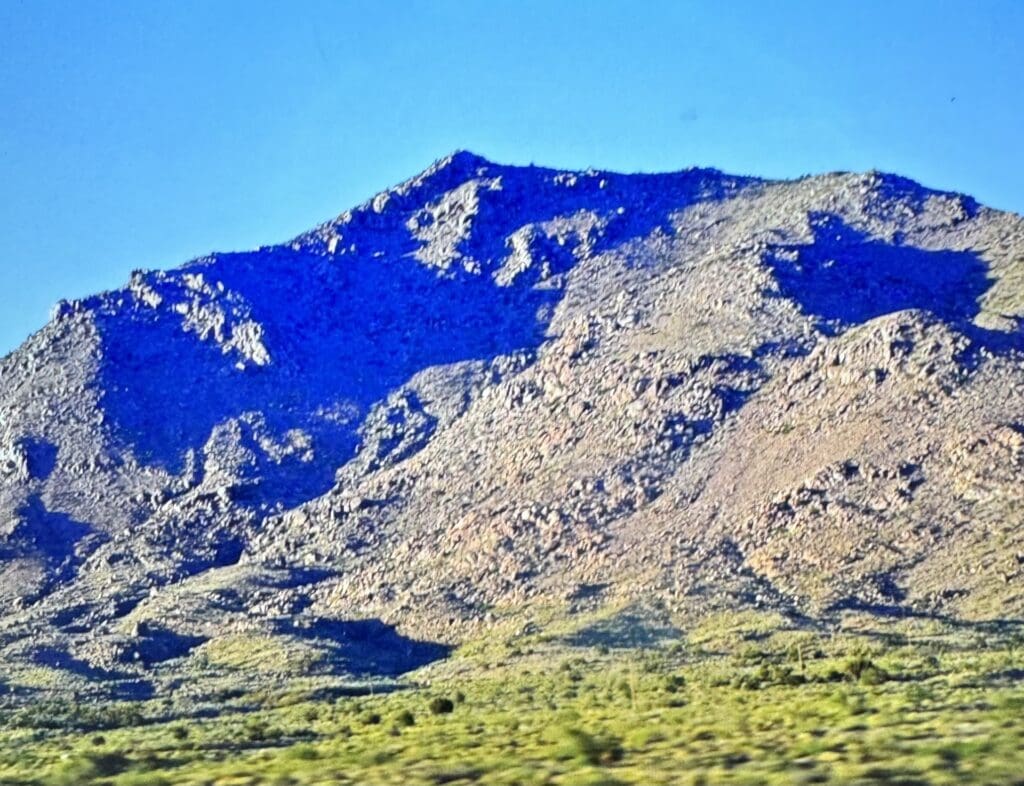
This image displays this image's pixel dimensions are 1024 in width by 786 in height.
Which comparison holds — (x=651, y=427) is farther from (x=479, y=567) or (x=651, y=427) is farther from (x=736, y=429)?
(x=479, y=567)

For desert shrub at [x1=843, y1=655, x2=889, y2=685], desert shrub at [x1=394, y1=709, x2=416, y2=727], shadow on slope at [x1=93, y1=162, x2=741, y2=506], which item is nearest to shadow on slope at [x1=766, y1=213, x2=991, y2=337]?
shadow on slope at [x1=93, y1=162, x2=741, y2=506]

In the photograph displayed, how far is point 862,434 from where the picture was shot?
310ft

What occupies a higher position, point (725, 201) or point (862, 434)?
point (725, 201)

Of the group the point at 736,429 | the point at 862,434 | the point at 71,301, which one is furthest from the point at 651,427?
the point at 71,301

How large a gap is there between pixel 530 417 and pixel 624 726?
89128 mm

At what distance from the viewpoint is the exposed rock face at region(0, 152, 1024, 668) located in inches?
3521

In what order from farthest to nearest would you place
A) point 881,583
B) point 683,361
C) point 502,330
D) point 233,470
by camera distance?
point 502,330
point 233,470
point 683,361
point 881,583

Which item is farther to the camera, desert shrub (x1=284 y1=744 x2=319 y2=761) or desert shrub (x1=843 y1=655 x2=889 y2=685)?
desert shrub (x1=843 y1=655 x2=889 y2=685)

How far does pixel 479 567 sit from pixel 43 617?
1381 inches

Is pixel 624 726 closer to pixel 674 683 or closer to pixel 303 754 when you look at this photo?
pixel 303 754

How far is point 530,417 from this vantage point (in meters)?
118

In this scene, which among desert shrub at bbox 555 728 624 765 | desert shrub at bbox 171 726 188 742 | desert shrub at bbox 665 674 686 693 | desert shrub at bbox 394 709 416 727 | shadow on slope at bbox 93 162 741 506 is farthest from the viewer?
shadow on slope at bbox 93 162 741 506

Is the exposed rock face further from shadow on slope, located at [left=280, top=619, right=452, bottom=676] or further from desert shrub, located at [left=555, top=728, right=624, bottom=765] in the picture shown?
desert shrub, located at [left=555, top=728, right=624, bottom=765]

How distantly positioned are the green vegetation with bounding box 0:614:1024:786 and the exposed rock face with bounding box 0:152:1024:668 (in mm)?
17795
